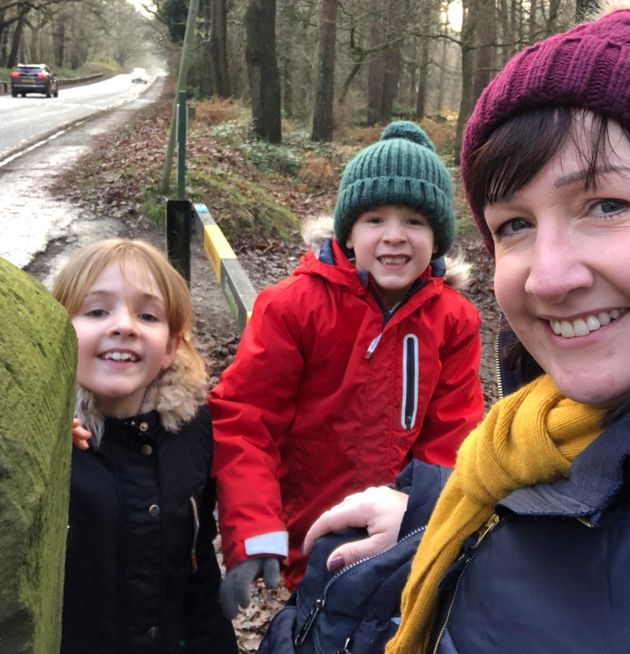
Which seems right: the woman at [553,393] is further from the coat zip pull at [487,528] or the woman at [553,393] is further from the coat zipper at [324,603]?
the coat zipper at [324,603]

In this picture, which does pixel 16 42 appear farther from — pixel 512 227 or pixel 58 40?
pixel 512 227

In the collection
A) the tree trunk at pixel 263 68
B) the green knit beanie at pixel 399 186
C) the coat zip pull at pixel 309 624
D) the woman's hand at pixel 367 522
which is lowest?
the coat zip pull at pixel 309 624

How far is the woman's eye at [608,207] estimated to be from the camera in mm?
1117

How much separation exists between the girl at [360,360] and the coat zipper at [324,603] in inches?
29.1

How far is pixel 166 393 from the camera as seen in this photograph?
2.23 meters

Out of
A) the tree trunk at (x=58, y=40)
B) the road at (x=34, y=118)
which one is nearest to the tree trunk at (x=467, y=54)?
the road at (x=34, y=118)

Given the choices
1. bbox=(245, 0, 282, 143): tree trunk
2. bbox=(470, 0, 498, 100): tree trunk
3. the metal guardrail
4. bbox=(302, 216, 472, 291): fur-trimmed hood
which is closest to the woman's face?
bbox=(302, 216, 472, 291): fur-trimmed hood

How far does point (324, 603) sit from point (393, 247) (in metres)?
1.51

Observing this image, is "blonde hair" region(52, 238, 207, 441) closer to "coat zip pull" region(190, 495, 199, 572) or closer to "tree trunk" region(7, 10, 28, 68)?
"coat zip pull" region(190, 495, 199, 572)

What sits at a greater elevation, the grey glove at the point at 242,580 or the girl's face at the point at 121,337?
the girl's face at the point at 121,337

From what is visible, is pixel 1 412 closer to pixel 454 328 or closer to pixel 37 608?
pixel 37 608

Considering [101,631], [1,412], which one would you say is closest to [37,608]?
[1,412]

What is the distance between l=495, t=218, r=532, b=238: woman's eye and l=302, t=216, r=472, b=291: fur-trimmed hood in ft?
5.22

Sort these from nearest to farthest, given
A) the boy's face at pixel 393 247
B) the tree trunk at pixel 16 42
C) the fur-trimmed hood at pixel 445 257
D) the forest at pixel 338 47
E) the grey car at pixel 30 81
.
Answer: the boy's face at pixel 393 247 → the fur-trimmed hood at pixel 445 257 → the forest at pixel 338 47 → the grey car at pixel 30 81 → the tree trunk at pixel 16 42
